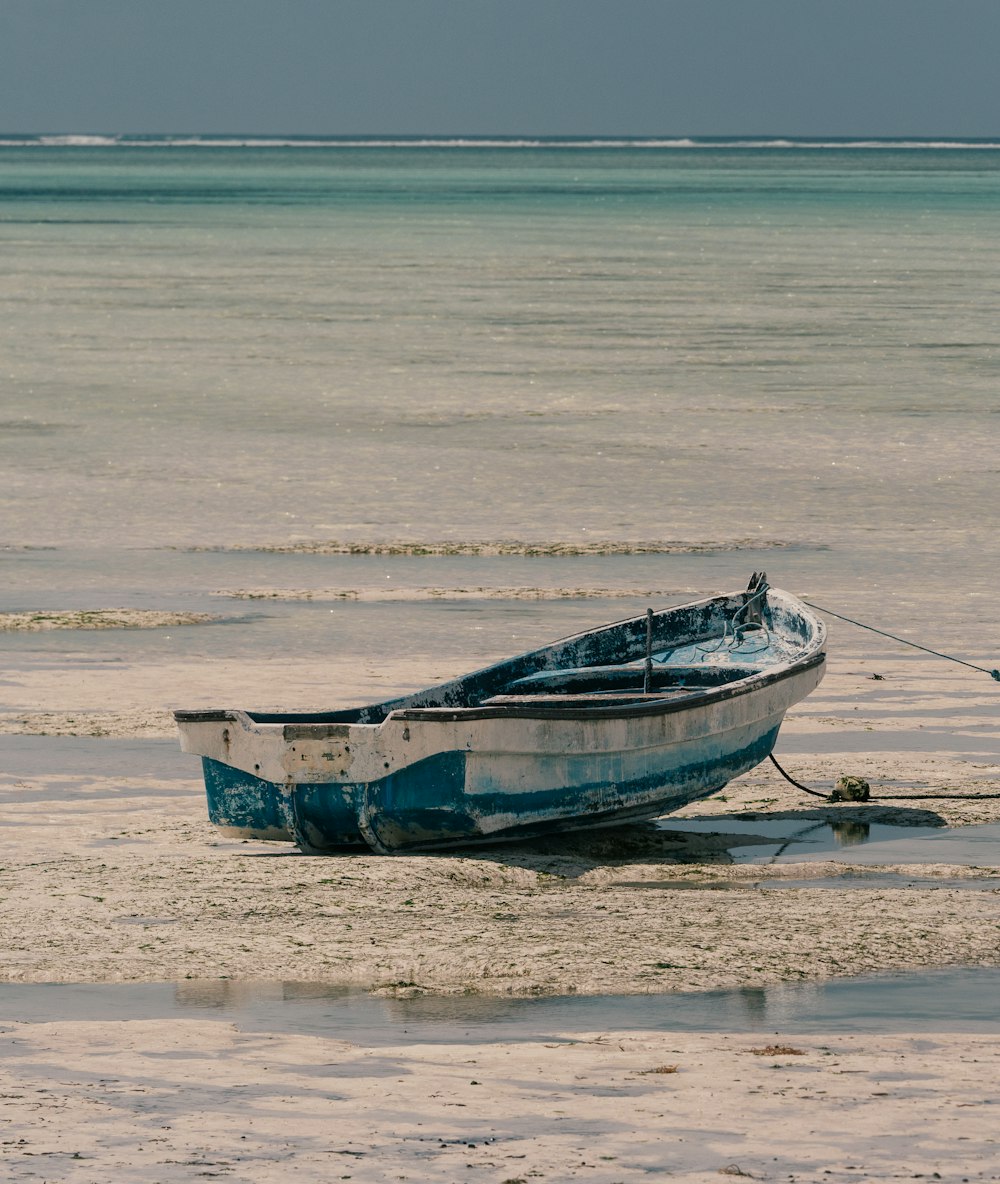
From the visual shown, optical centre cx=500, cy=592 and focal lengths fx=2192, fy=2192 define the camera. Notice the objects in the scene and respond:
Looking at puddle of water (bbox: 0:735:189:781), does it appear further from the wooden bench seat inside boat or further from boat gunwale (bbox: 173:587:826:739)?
the wooden bench seat inside boat

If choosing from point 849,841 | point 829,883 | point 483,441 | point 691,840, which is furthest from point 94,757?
point 483,441

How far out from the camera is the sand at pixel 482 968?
19.9 ft

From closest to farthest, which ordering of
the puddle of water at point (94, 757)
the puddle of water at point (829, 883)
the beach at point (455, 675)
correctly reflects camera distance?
the beach at point (455, 675)
the puddle of water at point (829, 883)
the puddle of water at point (94, 757)

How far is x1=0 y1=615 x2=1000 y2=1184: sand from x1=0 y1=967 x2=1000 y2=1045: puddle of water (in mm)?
93

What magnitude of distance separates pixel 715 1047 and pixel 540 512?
12.5 metres

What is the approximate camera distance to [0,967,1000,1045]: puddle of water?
23.5 ft

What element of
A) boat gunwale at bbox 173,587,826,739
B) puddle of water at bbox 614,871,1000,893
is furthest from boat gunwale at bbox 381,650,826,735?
puddle of water at bbox 614,871,1000,893

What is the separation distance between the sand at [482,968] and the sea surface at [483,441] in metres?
2.98

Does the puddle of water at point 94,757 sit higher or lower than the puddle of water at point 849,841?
higher

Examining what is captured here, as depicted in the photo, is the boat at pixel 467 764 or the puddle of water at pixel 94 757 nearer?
the boat at pixel 467 764

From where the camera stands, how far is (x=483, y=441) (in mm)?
23734

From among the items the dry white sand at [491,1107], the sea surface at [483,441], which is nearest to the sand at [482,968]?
the dry white sand at [491,1107]

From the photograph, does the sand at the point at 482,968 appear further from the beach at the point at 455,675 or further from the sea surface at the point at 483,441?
the sea surface at the point at 483,441

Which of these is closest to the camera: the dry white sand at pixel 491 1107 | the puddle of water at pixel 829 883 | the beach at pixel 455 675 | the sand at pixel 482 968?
the dry white sand at pixel 491 1107
